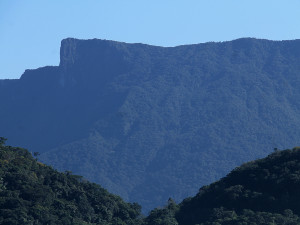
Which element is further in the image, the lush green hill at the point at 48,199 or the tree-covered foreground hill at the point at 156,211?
the lush green hill at the point at 48,199

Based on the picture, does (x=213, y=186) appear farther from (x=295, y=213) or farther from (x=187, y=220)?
(x=295, y=213)

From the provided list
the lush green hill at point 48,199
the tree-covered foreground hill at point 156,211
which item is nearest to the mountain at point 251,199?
the tree-covered foreground hill at point 156,211

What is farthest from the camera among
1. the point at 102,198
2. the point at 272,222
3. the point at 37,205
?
the point at 102,198

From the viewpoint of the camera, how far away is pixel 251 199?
77438 mm

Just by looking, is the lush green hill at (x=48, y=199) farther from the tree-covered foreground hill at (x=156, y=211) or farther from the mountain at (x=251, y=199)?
the mountain at (x=251, y=199)

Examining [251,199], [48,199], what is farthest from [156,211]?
[48,199]

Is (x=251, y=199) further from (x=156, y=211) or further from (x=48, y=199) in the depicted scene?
(x=48, y=199)

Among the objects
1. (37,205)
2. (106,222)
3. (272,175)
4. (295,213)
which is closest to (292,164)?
(272,175)

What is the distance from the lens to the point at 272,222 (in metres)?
68.9

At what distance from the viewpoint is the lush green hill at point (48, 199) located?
73.2 meters

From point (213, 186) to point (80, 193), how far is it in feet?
45.7

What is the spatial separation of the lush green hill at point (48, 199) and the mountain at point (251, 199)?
4590 mm

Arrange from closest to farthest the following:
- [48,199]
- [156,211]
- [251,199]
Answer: [251,199], [48,199], [156,211]

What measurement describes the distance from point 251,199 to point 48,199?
19403 millimetres
